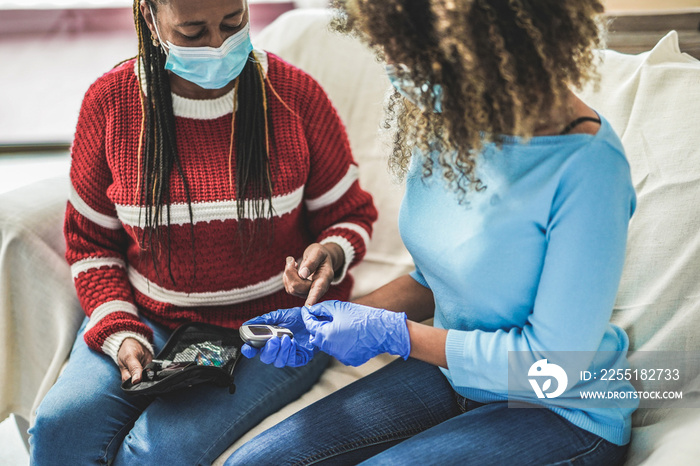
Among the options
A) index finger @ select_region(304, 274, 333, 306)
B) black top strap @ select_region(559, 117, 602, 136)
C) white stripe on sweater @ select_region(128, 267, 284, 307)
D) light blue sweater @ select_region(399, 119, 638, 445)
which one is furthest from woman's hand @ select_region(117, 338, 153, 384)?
black top strap @ select_region(559, 117, 602, 136)

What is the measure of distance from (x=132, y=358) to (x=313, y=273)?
0.37 meters

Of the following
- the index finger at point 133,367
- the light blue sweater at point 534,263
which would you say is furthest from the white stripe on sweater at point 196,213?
the light blue sweater at point 534,263

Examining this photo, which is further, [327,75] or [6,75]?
[6,75]

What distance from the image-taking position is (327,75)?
157 cm

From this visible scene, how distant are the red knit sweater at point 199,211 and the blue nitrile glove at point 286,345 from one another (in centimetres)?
19

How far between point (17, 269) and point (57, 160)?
1570 mm

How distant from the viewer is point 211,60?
1066mm

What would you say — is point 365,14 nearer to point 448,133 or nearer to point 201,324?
point 448,133

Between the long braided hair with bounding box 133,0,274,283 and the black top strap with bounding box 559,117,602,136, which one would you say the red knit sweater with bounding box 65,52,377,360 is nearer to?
the long braided hair with bounding box 133,0,274,283

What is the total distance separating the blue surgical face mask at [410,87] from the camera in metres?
0.82

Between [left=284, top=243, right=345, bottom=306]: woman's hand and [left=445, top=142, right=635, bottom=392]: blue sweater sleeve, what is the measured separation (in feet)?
1.28

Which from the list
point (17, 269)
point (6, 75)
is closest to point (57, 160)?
point (6, 75)

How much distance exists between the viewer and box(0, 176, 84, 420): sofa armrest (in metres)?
1.27

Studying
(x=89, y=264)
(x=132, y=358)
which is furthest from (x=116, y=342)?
(x=89, y=264)
